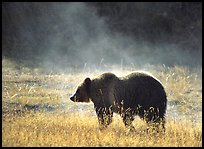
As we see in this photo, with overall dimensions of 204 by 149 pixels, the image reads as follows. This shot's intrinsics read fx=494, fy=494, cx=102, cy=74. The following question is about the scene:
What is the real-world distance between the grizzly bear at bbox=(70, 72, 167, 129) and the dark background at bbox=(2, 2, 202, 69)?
10114 millimetres

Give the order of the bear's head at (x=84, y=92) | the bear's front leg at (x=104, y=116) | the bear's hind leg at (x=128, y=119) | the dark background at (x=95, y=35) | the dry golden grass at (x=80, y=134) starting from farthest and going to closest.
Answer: the dark background at (x=95, y=35)
the bear's head at (x=84, y=92)
the bear's front leg at (x=104, y=116)
the bear's hind leg at (x=128, y=119)
the dry golden grass at (x=80, y=134)

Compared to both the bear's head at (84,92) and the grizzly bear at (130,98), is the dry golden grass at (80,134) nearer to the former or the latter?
the grizzly bear at (130,98)

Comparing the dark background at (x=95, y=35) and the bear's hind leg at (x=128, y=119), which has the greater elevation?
the dark background at (x=95, y=35)

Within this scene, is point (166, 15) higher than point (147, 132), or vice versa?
point (166, 15)

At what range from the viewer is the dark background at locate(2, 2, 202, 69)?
2222 centimetres

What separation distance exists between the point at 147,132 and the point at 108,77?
1.55 meters

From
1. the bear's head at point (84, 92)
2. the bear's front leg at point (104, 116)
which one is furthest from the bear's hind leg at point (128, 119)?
the bear's head at point (84, 92)

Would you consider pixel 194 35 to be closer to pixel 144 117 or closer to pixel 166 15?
pixel 166 15

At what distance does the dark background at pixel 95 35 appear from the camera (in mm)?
22219

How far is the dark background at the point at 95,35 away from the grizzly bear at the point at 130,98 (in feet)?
33.2

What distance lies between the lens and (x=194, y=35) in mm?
24641

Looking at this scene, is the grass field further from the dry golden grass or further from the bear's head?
the bear's head

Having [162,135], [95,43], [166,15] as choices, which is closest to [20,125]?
[162,135]

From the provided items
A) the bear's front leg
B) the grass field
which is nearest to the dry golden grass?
the grass field
